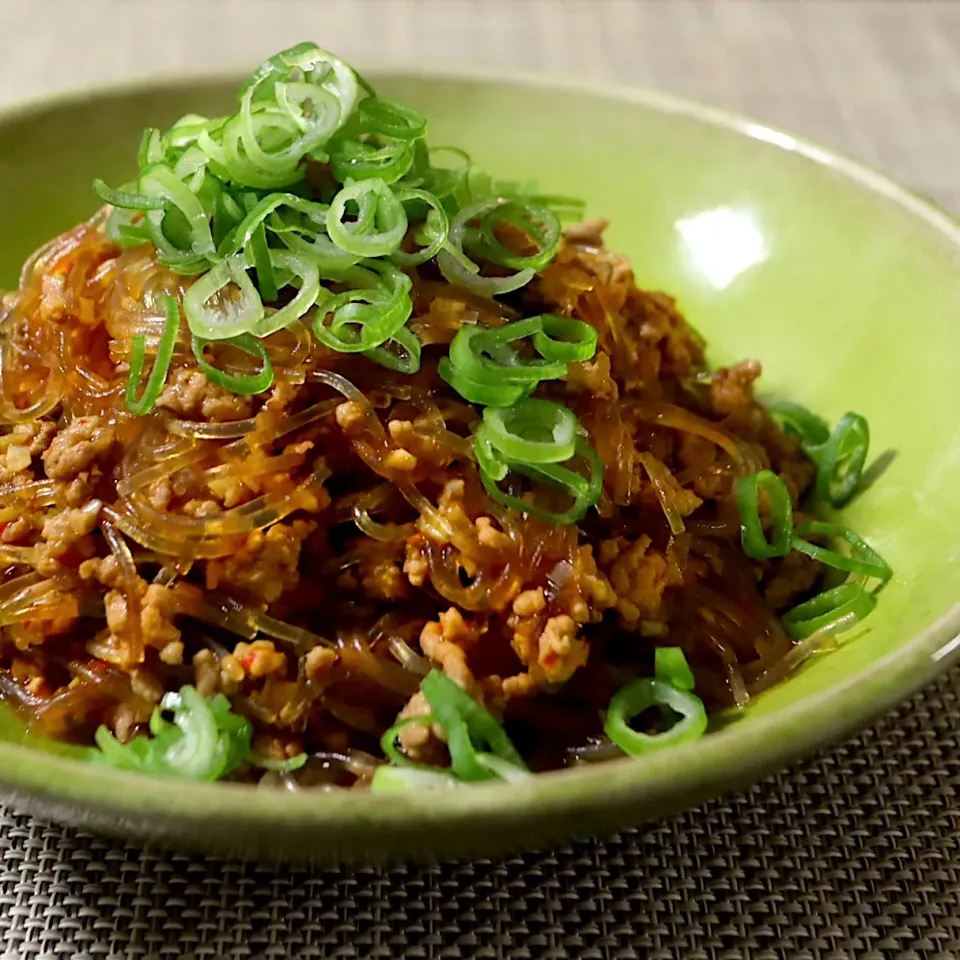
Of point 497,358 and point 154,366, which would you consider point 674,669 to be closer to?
point 497,358

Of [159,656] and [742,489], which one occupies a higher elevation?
[742,489]

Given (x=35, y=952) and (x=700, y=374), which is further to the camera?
(x=700, y=374)

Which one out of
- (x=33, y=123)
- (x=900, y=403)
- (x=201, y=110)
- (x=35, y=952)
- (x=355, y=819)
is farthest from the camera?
(x=201, y=110)

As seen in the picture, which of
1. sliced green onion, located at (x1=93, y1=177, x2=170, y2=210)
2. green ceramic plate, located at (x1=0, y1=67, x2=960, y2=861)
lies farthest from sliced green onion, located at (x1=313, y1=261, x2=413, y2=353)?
green ceramic plate, located at (x1=0, y1=67, x2=960, y2=861)

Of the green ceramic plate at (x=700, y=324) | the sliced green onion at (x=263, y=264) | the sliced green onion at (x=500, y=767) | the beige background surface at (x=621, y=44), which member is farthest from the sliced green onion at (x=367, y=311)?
the beige background surface at (x=621, y=44)

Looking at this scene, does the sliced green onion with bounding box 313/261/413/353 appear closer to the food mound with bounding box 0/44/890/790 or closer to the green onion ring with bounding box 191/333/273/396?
the food mound with bounding box 0/44/890/790

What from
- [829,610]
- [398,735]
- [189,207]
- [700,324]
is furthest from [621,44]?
[398,735]

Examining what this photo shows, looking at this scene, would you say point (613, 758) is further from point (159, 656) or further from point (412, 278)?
point (412, 278)

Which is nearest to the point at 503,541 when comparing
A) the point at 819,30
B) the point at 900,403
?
the point at 900,403
